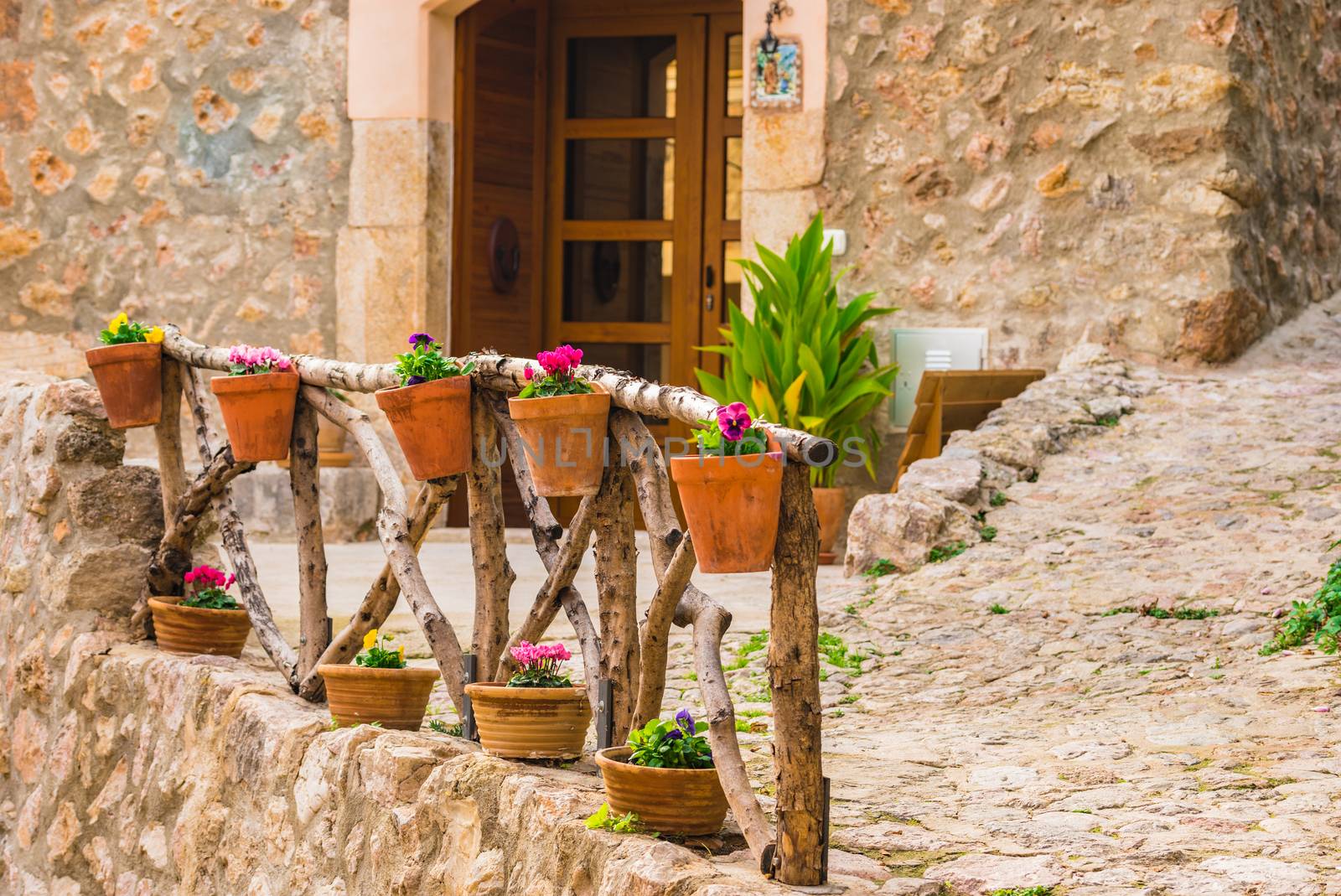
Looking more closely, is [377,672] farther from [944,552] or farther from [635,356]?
[635,356]

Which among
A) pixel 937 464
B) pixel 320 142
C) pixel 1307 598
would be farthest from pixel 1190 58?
pixel 320 142

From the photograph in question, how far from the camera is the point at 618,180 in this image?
8.07m

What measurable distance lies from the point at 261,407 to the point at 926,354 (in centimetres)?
360

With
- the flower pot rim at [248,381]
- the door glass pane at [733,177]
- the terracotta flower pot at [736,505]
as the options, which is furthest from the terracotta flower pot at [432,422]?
the door glass pane at [733,177]

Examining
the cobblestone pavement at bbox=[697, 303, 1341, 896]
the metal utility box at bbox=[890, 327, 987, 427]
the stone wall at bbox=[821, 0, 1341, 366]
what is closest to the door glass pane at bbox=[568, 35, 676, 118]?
the stone wall at bbox=[821, 0, 1341, 366]

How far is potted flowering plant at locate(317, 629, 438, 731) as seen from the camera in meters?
3.22

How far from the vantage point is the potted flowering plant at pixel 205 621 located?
4.06m

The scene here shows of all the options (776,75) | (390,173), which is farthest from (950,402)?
(390,173)

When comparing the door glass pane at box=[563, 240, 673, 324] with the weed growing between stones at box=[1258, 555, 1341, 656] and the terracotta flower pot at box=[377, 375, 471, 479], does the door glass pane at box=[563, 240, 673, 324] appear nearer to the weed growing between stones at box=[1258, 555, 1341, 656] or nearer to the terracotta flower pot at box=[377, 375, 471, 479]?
Result: the weed growing between stones at box=[1258, 555, 1341, 656]

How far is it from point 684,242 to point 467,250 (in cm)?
107

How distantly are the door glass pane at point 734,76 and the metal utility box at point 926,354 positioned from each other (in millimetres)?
1670

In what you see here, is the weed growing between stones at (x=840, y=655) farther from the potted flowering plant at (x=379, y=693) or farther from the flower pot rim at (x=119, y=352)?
the flower pot rim at (x=119, y=352)

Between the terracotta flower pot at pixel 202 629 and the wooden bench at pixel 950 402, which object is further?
the wooden bench at pixel 950 402

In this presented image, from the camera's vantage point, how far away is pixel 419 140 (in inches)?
291
